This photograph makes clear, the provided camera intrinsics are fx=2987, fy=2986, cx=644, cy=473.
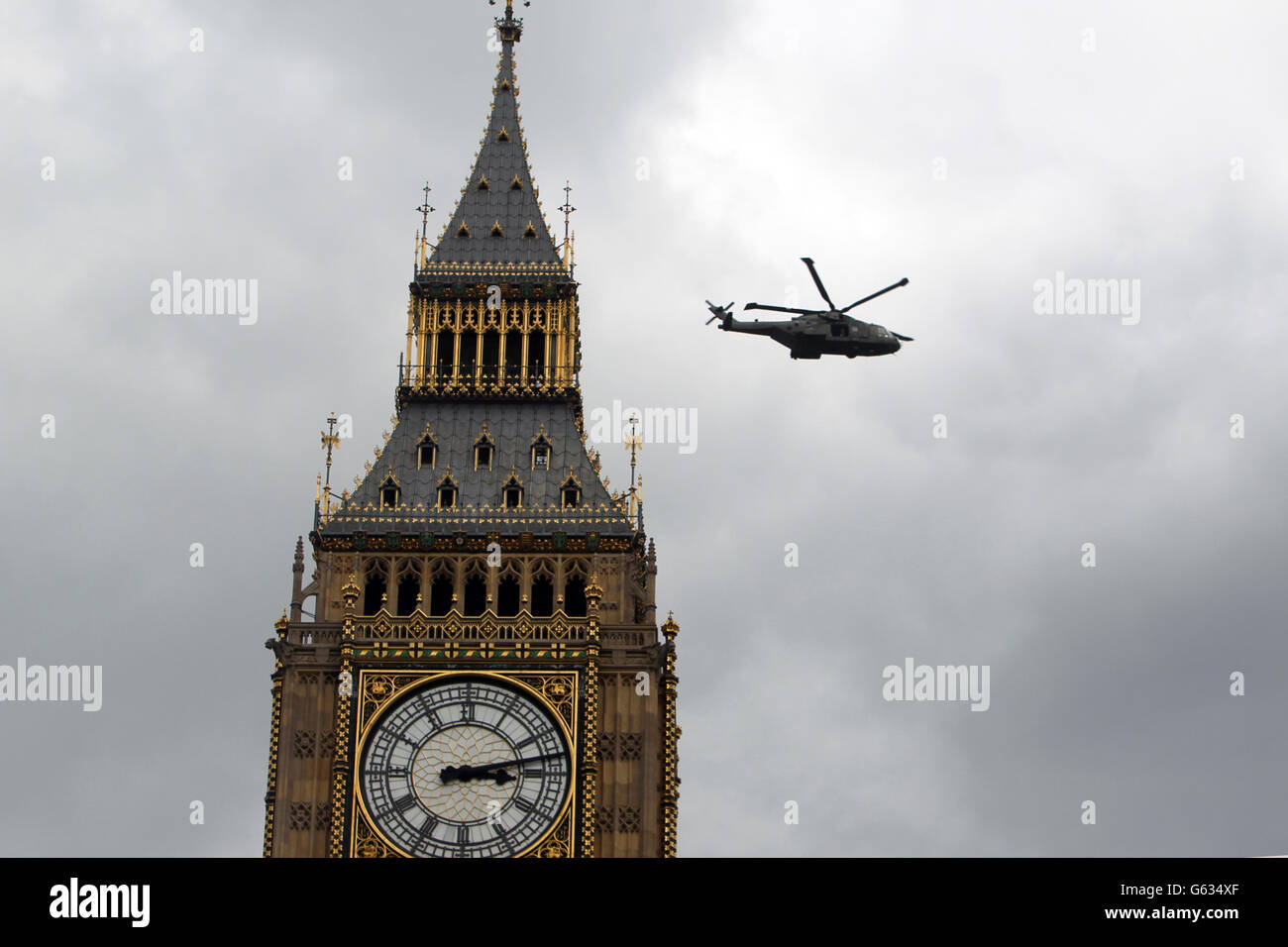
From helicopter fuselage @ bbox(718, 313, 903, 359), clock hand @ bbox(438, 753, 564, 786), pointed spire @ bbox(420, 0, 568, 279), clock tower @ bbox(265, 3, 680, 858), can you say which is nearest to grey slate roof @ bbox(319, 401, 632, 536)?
clock tower @ bbox(265, 3, 680, 858)

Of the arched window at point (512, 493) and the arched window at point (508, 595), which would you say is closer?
the arched window at point (508, 595)

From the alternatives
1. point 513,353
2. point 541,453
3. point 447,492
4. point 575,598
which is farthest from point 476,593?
point 513,353

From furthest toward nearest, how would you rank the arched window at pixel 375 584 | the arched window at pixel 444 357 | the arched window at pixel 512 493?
the arched window at pixel 444 357 < the arched window at pixel 512 493 < the arched window at pixel 375 584

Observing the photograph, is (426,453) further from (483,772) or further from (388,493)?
(483,772)

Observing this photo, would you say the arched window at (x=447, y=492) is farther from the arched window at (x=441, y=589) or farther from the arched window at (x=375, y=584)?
the arched window at (x=375, y=584)

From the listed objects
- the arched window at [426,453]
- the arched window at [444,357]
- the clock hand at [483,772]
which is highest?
the arched window at [444,357]

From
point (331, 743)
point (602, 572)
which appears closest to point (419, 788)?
point (331, 743)

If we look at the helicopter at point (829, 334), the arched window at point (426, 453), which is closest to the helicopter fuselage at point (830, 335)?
the helicopter at point (829, 334)

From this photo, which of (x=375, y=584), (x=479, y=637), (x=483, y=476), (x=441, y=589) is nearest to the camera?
(x=479, y=637)
